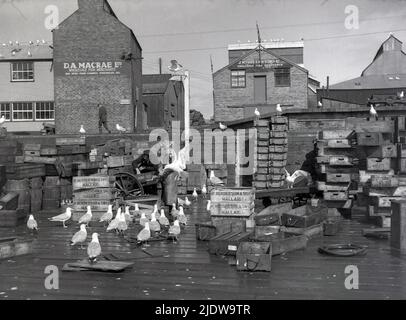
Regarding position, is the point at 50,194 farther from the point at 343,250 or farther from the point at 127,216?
the point at 343,250

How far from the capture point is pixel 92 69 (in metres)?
32.5

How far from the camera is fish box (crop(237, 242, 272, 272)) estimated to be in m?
6.54

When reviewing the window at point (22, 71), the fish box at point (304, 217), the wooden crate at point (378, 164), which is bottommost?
the fish box at point (304, 217)

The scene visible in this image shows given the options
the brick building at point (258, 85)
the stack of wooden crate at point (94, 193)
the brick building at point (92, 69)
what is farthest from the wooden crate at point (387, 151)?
the brick building at point (258, 85)

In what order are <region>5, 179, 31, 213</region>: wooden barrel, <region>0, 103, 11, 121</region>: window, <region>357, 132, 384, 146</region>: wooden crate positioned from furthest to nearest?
<region>0, 103, 11, 121</region>: window
<region>5, 179, 31, 213</region>: wooden barrel
<region>357, 132, 384, 146</region>: wooden crate

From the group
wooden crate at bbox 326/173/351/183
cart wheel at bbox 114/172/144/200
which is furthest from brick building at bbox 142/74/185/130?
wooden crate at bbox 326/173/351/183

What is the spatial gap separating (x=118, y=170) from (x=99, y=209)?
10.2 feet

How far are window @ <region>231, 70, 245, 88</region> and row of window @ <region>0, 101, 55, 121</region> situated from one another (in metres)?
16.6

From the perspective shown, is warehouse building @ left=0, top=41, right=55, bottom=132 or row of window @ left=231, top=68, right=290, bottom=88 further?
row of window @ left=231, top=68, right=290, bottom=88

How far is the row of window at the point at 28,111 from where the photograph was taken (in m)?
38.3

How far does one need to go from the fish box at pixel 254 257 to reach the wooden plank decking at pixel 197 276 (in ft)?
0.38

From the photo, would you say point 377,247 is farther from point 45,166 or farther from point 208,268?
point 45,166

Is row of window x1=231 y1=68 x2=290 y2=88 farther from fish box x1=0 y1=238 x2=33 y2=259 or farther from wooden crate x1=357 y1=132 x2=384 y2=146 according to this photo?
fish box x1=0 y1=238 x2=33 y2=259

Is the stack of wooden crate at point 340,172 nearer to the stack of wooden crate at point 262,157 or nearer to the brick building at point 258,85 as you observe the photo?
the stack of wooden crate at point 262,157
